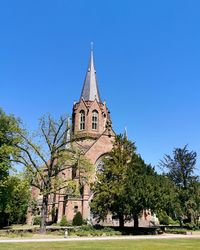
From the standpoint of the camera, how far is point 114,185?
114ft

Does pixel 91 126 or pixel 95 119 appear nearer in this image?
pixel 91 126

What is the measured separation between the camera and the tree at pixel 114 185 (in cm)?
3406

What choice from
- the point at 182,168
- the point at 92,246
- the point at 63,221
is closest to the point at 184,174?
the point at 182,168

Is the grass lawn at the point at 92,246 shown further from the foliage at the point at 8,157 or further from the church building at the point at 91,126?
the church building at the point at 91,126

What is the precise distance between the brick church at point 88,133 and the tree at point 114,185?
9181 millimetres

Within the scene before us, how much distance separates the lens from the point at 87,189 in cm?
4641

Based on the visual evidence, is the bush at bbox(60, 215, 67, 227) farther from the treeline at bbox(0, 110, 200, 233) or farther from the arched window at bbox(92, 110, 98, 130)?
the arched window at bbox(92, 110, 98, 130)

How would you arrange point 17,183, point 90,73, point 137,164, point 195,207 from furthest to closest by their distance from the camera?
point 90,73, point 195,207, point 137,164, point 17,183

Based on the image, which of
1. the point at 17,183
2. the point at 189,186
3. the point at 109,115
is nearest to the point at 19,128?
the point at 17,183

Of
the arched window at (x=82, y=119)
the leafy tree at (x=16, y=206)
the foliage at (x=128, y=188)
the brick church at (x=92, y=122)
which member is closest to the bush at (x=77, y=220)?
the foliage at (x=128, y=188)

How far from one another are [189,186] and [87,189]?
601 inches

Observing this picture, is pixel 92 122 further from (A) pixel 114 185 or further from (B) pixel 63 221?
(A) pixel 114 185

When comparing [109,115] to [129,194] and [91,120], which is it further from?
[129,194]

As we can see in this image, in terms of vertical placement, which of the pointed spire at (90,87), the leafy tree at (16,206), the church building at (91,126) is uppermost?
the pointed spire at (90,87)
